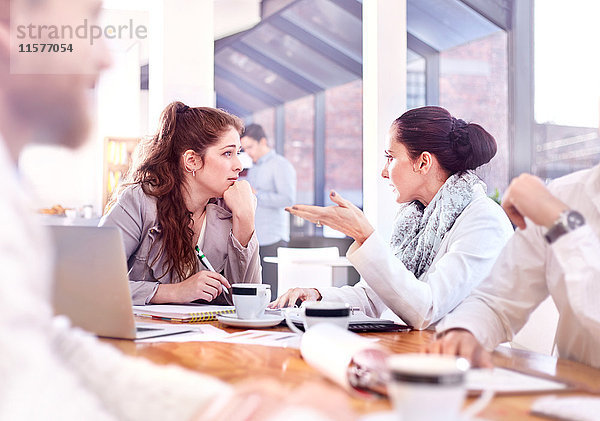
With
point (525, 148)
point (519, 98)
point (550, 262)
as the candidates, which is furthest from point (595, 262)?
point (519, 98)

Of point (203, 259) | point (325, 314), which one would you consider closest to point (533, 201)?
point (325, 314)

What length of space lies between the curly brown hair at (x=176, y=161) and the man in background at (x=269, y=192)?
123 inches

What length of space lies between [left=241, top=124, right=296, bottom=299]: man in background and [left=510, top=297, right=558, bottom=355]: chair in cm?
375

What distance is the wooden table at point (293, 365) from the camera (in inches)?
30.3

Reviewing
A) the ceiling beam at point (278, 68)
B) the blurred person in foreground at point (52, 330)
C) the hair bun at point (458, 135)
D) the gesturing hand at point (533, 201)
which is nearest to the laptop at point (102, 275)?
the blurred person in foreground at point (52, 330)

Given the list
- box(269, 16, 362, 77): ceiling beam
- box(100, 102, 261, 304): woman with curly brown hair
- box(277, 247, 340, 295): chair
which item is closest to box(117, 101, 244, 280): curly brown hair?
box(100, 102, 261, 304): woman with curly brown hair

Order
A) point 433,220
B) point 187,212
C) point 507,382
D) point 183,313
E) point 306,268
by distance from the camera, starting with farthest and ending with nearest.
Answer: point 306,268 < point 187,212 < point 433,220 < point 183,313 < point 507,382

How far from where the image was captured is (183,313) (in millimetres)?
1607

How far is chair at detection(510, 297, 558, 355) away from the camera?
5.25 feet

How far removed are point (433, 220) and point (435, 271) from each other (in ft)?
1.10

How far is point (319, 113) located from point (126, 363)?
6856mm

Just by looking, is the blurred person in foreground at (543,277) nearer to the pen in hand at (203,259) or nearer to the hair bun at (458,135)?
the hair bun at (458,135)

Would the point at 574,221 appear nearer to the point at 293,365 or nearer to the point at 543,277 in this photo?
the point at 543,277

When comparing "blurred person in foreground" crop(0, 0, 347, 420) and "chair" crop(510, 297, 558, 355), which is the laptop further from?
"chair" crop(510, 297, 558, 355)
